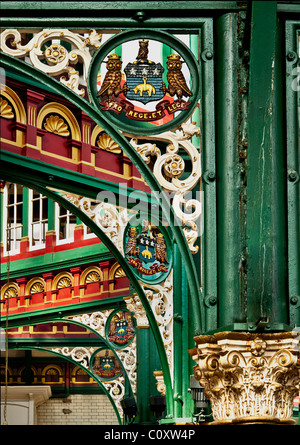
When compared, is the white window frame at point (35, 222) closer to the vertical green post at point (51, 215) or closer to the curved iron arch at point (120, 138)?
the vertical green post at point (51, 215)

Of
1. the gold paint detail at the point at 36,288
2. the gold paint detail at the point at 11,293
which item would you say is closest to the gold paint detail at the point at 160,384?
the gold paint detail at the point at 36,288

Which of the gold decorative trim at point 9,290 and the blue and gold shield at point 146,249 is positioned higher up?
the gold decorative trim at point 9,290

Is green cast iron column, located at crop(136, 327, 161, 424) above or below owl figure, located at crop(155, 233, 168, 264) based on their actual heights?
below

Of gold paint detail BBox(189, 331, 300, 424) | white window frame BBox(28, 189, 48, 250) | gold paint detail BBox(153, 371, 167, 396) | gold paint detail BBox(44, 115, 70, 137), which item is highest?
white window frame BBox(28, 189, 48, 250)

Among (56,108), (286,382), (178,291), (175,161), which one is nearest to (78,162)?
(56,108)

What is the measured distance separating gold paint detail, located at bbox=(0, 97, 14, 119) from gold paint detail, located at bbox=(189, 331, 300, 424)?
5.52 m

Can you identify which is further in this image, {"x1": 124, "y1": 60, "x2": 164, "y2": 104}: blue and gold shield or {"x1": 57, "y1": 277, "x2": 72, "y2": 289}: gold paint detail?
{"x1": 57, "y1": 277, "x2": 72, "y2": 289}: gold paint detail

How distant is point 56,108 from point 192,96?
4860 mm

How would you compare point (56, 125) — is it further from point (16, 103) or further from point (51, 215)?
point (51, 215)

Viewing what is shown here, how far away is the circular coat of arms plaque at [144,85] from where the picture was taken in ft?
20.6

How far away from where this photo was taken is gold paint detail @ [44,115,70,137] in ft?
36.3

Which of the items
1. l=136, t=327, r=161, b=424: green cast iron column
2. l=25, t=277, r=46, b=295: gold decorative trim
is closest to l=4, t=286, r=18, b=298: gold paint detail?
l=25, t=277, r=46, b=295: gold decorative trim

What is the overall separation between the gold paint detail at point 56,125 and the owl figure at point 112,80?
4679 mm

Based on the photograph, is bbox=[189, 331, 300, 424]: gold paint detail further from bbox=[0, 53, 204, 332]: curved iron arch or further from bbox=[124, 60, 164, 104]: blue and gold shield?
bbox=[124, 60, 164, 104]: blue and gold shield
